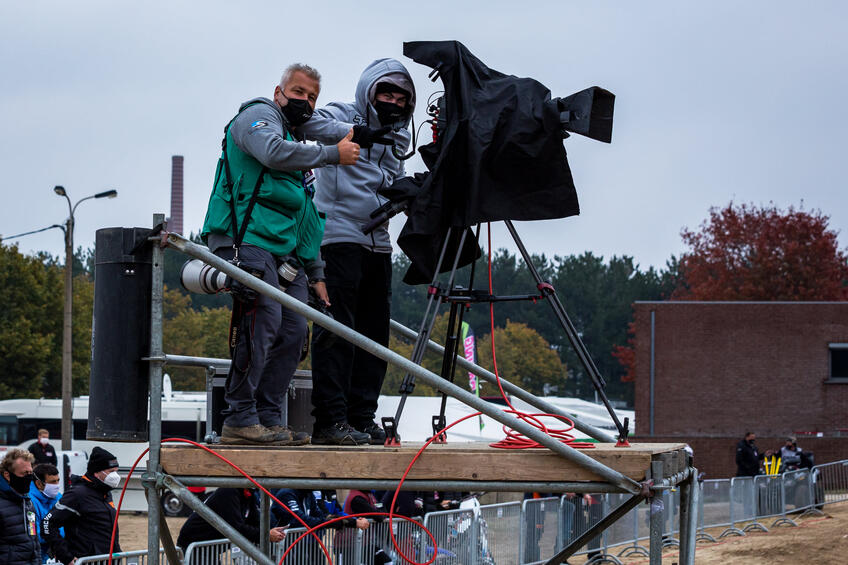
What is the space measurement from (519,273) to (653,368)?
56848 millimetres

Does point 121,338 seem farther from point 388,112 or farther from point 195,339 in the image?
point 195,339

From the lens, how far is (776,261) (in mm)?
55469

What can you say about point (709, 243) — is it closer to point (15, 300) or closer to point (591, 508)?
point (15, 300)

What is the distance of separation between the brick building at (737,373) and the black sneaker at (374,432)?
32274 millimetres

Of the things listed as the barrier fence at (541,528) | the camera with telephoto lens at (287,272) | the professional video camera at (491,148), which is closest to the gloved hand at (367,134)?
the professional video camera at (491,148)

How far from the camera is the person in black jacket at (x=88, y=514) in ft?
30.3

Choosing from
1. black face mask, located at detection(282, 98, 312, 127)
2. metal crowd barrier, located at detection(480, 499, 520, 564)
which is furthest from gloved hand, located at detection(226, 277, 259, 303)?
metal crowd barrier, located at detection(480, 499, 520, 564)

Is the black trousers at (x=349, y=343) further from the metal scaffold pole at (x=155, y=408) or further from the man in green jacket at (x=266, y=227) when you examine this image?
the metal scaffold pole at (x=155, y=408)

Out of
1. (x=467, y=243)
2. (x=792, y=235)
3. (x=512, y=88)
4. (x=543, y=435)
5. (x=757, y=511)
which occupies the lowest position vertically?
(x=757, y=511)

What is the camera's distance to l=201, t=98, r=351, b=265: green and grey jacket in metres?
4.97

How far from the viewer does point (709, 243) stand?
2339 inches

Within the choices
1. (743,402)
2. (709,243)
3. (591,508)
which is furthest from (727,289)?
(591,508)

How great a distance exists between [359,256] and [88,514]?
4.96 m

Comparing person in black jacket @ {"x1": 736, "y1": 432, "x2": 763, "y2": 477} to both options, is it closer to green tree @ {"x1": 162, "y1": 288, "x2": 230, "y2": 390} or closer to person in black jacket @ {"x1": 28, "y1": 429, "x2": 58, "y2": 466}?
person in black jacket @ {"x1": 28, "y1": 429, "x2": 58, "y2": 466}
